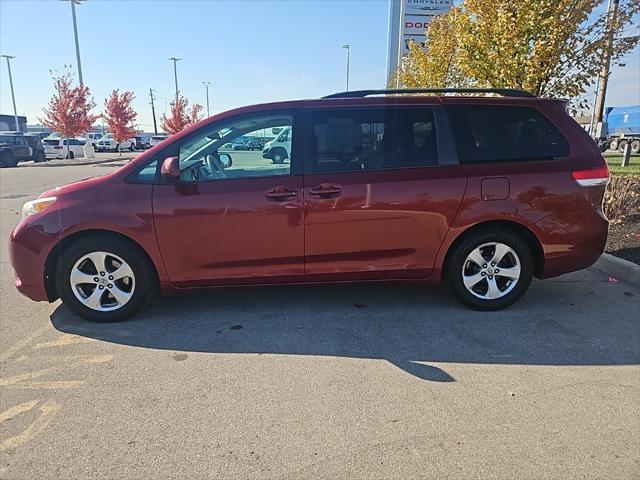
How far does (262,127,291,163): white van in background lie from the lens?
3895mm

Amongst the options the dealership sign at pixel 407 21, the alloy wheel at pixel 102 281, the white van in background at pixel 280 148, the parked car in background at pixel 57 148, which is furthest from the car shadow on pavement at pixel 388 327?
the parked car in background at pixel 57 148

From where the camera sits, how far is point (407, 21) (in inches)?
918

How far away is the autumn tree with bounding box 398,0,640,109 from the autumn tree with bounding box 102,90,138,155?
3634cm

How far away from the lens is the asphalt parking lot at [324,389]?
234 cm

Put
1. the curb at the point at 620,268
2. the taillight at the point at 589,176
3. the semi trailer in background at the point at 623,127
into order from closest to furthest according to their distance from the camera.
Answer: the taillight at the point at 589,176
the curb at the point at 620,268
the semi trailer in background at the point at 623,127

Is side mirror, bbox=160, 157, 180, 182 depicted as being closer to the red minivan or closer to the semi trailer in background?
the red minivan

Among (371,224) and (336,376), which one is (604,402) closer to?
(336,376)

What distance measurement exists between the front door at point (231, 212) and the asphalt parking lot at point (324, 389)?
1.51 ft

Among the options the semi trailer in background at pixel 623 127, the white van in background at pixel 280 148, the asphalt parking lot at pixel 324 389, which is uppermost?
the semi trailer in background at pixel 623 127

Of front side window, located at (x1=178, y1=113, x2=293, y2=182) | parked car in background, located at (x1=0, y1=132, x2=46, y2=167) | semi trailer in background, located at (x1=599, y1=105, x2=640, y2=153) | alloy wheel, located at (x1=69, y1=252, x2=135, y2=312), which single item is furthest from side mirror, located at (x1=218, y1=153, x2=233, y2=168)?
semi trailer in background, located at (x1=599, y1=105, x2=640, y2=153)

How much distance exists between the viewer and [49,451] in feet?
7.91

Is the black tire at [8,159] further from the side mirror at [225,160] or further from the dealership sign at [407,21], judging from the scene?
the side mirror at [225,160]

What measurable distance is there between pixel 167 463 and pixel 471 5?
8.35 metres

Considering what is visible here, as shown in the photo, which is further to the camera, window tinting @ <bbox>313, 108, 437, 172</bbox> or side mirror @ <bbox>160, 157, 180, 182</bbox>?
window tinting @ <bbox>313, 108, 437, 172</bbox>
